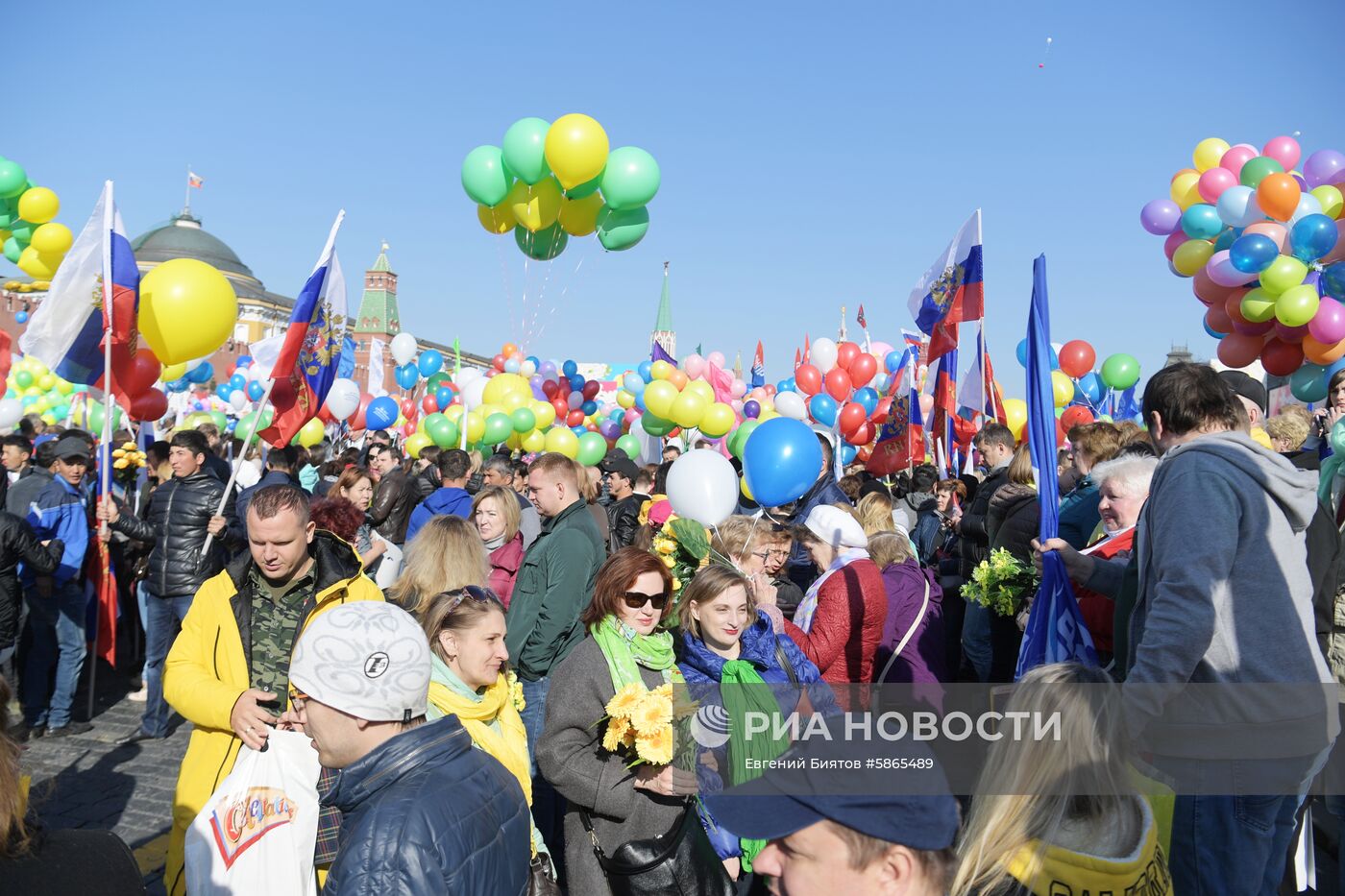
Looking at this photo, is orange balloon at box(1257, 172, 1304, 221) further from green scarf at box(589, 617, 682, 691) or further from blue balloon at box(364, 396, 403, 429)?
blue balloon at box(364, 396, 403, 429)

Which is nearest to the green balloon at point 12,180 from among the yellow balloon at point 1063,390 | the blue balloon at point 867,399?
the blue balloon at point 867,399

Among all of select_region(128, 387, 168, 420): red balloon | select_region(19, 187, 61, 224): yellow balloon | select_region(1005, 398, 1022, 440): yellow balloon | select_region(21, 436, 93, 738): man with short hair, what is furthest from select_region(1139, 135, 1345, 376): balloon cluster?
select_region(19, 187, 61, 224): yellow balloon

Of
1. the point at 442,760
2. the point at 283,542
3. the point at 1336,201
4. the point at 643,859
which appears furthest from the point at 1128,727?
the point at 1336,201

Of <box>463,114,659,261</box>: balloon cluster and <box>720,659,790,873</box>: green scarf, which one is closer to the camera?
<box>720,659,790,873</box>: green scarf

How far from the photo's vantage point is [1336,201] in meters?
8.00

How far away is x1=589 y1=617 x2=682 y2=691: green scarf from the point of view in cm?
303

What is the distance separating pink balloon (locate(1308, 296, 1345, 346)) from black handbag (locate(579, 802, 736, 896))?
7.74 m

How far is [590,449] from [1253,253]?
8.84 metres

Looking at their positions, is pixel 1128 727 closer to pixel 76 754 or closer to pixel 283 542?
pixel 283 542

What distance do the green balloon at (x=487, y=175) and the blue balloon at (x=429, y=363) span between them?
817 centimetres

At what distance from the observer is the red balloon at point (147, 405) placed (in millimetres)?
6375

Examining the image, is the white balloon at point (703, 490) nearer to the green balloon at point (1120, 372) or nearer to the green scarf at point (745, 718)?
the green scarf at point (745, 718)

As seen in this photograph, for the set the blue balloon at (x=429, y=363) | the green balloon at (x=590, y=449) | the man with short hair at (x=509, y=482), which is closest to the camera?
the man with short hair at (x=509, y=482)

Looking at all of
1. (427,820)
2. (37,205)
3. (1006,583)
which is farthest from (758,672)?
(37,205)
